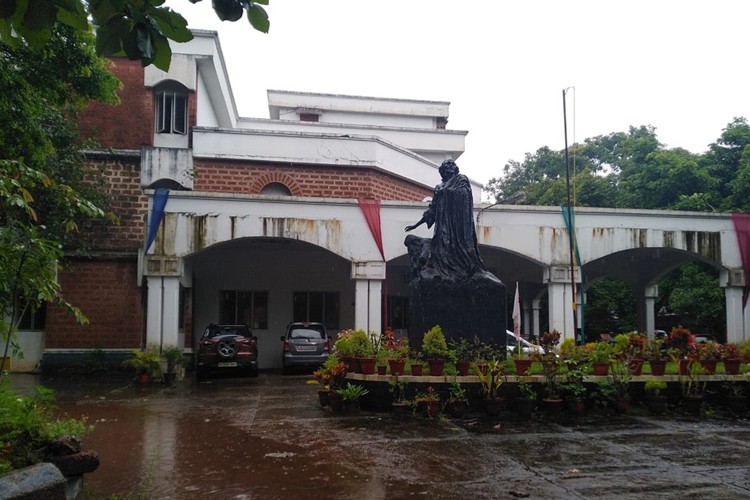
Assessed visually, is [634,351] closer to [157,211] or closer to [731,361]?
[731,361]

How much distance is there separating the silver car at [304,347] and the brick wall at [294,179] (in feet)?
13.6

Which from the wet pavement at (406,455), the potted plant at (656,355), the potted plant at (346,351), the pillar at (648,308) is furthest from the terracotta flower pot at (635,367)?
the pillar at (648,308)

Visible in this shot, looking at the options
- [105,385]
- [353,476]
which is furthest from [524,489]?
[105,385]

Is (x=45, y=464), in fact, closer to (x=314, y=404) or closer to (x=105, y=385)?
(x=314, y=404)

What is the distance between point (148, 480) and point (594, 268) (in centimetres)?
1771

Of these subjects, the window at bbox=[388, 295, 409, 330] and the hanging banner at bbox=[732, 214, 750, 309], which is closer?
the hanging banner at bbox=[732, 214, 750, 309]

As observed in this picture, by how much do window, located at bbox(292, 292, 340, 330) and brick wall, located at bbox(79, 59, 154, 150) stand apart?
6.33 metres

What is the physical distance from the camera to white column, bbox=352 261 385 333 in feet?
50.1

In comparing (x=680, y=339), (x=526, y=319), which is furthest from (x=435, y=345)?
(x=526, y=319)

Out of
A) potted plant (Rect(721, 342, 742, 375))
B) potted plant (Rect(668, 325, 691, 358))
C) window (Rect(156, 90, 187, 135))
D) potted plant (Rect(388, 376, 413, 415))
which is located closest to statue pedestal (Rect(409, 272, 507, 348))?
potted plant (Rect(388, 376, 413, 415))

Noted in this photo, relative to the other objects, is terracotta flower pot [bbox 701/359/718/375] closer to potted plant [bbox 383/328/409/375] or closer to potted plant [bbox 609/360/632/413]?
potted plant [bbox 609/360/632/413]

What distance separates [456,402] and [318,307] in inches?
468

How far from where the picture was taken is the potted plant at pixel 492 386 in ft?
26.7

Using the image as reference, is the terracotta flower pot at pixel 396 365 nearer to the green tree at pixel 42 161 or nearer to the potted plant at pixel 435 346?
the potted plant at pixel 435 346
